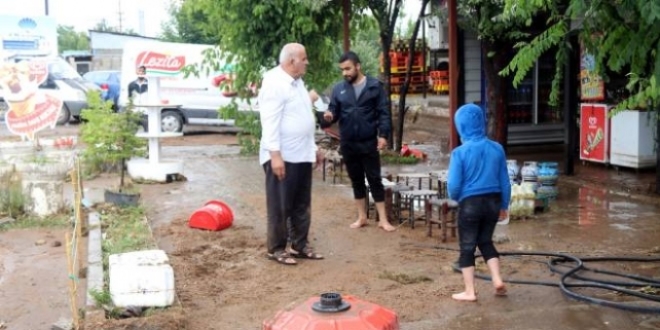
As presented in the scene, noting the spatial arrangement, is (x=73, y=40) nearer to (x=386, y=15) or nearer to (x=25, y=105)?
(x=25, y=105)

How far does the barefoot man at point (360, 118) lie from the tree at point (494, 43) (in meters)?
2.04

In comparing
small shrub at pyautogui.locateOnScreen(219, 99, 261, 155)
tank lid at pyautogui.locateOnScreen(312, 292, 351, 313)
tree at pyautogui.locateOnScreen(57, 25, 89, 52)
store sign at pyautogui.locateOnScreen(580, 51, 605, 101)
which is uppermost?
tree at pyautogui.locateOnScreen(57, 25, 89, 52)

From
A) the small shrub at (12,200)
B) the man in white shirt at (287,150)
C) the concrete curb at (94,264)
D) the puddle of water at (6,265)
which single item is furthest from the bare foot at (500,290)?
the small shrub at (12,200)

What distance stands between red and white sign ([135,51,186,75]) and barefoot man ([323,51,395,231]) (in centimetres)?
452

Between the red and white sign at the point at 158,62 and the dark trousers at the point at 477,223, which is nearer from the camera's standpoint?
the dark trousers at the point at 477,223

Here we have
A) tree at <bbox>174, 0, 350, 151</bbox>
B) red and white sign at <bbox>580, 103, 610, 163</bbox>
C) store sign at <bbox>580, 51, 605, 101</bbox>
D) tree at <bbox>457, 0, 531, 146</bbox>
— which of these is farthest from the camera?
store sign at <bbox>580, 51, 605, 101</bbox>

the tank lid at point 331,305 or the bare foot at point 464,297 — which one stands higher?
the tank lid at point 331,305

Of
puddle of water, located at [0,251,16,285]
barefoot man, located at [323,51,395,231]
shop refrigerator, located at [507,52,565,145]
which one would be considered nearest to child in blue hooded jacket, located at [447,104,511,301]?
barefoot man, located at [323,51,395,231]

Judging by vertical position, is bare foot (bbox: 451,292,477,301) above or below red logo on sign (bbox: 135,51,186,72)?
below

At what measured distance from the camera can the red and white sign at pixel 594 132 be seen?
12.0m

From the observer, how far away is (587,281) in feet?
19.3

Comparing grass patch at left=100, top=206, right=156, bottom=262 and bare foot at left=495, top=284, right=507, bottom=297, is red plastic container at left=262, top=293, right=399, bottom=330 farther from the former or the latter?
grass patch at left=100, top=206, right=156, bottom=262

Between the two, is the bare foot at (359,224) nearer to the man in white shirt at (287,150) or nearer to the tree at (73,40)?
the man in white shirt at (287,150)

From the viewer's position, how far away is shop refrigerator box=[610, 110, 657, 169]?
444 inches
